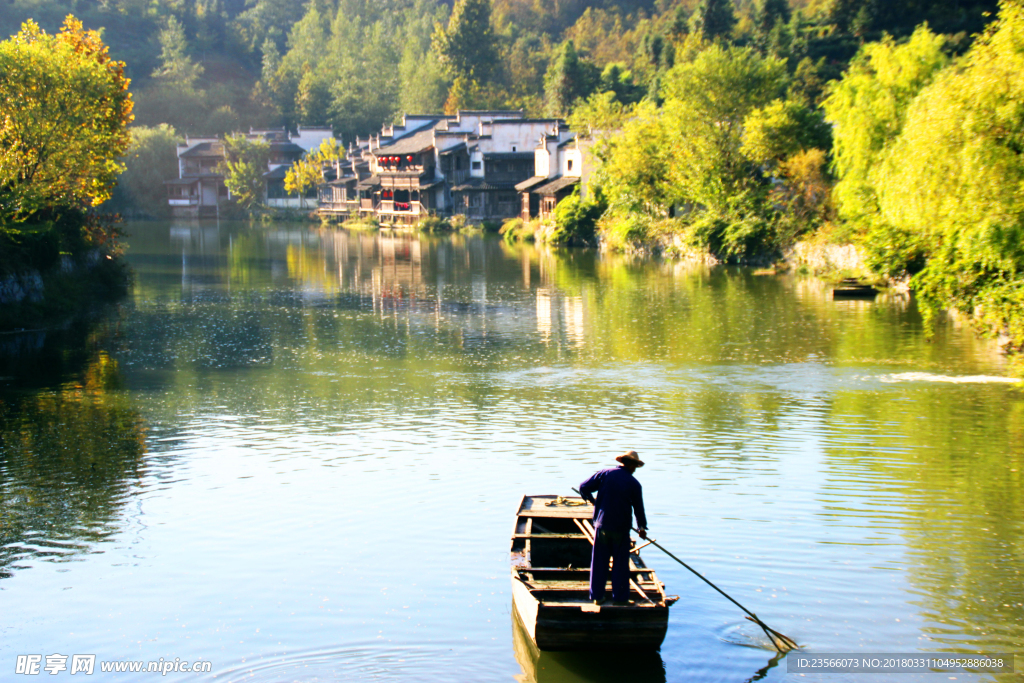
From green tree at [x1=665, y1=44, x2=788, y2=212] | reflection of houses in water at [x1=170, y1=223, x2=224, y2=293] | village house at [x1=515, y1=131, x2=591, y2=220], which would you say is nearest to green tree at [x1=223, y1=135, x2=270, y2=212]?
reflection of houses in water at [x1=170, y1=223, x2=224, y2=293]

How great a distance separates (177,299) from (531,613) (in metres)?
35.2

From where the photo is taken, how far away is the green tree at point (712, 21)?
284 feet

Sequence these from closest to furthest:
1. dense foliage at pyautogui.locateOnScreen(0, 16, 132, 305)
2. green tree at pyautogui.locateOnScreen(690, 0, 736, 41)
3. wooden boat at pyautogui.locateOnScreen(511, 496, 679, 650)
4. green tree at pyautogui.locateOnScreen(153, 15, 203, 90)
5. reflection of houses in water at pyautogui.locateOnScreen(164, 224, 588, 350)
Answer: wooden boat at pyautogui.locateOnScreen(511, 496, 679, 650) → dense foliage at pyautogui.locateOnScreen(0, 16, 132, 305) → reflection of houses in water at pyautogui.locateOnScreen(164, 224, 588, 350) → green tree at pyautogui.locateOnScreen(690, 0, 736, 41) → green tree at pyautogui.locateOnScreen(153, 15, 203, 90)

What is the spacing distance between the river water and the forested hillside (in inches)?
2282

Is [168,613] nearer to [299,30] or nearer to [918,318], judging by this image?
[918,318]

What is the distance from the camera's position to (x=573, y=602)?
409 inches

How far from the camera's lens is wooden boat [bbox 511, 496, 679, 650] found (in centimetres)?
998

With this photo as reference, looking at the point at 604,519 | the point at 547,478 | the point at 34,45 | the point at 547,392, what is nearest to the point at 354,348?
the point at 547,392

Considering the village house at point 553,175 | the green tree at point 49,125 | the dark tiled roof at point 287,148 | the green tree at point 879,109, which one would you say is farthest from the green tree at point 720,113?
the dark tiled roof at point 287,148

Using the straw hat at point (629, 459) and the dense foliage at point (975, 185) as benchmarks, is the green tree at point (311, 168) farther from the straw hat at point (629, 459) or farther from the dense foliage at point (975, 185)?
the straw hat at point (629, 459)

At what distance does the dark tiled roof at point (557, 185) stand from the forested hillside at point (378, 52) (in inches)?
487

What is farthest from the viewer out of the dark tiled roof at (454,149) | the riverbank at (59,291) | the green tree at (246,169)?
the green tree at (246,169)

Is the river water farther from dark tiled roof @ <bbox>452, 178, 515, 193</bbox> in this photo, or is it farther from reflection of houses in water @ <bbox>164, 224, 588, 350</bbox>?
dark tiled roof @ <bbox>452, 178, 515, 193</bbox>

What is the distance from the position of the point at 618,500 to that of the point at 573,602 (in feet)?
4.10
